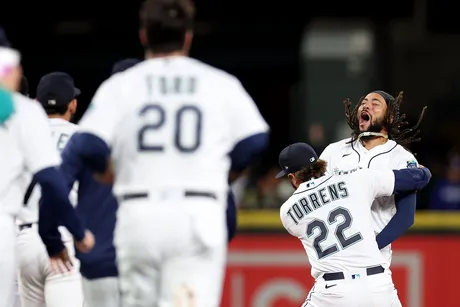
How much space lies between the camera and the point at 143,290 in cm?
480

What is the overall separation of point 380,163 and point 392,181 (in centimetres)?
31

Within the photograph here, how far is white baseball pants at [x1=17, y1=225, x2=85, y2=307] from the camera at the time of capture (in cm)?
675

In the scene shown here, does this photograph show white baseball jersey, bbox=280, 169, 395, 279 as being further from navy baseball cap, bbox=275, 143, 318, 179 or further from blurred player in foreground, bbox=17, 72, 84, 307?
blurred player in foreground, bbox=17, 72, 84, 307

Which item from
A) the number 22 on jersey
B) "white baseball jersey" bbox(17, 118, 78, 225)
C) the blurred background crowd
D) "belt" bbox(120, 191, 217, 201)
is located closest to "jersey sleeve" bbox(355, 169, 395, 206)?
the number 22 on jersey

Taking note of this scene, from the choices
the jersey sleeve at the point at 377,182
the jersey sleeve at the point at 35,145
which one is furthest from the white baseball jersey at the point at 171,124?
the jersey sleeve at the point at 377,182

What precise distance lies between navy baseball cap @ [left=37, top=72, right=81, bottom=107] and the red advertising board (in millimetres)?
4092

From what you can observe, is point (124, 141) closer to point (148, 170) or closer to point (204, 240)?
point (148, 170)

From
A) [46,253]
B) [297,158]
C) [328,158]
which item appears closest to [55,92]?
[46,253]

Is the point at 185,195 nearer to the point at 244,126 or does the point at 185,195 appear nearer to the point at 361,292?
the point at 244,126

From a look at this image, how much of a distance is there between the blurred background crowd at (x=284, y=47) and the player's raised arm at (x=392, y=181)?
1056 cm

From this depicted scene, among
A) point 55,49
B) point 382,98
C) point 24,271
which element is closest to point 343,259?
point 382,98

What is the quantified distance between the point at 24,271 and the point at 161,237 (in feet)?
7.52

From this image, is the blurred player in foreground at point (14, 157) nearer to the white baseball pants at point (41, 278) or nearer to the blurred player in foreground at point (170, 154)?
the blurred player in foreground at point (170, 154)

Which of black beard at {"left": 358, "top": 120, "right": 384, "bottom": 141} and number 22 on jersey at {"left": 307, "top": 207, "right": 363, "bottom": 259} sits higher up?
black beard at {"left": 358, "top": 120, "right": 384, "bottom": 141}
